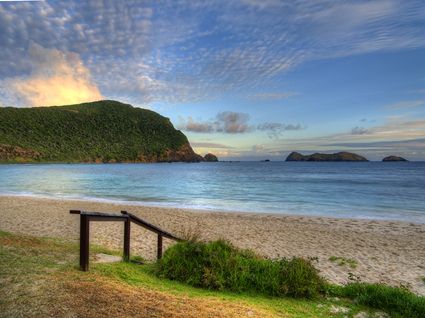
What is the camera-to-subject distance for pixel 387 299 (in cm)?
603

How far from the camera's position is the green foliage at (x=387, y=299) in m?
5.77

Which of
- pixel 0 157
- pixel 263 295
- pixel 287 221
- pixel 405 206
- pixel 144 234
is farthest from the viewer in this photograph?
pixel 0 157

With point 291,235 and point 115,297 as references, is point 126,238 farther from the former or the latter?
point 291,235

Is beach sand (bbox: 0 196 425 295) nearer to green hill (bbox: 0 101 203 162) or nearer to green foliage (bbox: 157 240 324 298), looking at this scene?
green foliage (bbox: 157 240 324 298)

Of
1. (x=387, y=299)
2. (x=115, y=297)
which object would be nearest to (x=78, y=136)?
(x=115, y=297)

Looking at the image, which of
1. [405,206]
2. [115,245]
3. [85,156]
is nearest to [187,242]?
[115,245]

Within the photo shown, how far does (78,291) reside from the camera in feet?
16.3

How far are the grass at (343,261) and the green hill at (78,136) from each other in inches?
5629

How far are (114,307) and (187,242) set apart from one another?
261cm

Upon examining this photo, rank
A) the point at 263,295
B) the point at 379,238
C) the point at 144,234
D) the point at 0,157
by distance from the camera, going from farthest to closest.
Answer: the point at 0,157 → the point at 379,238 → the point at 144,234 → the point at 263,295

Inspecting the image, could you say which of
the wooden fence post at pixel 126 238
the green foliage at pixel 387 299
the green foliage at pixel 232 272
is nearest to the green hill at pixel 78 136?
the wooden fence post at pixel 126 238

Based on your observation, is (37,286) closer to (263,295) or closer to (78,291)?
(78,291)

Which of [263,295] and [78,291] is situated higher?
[78,291]

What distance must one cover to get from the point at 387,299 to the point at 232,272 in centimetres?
276
